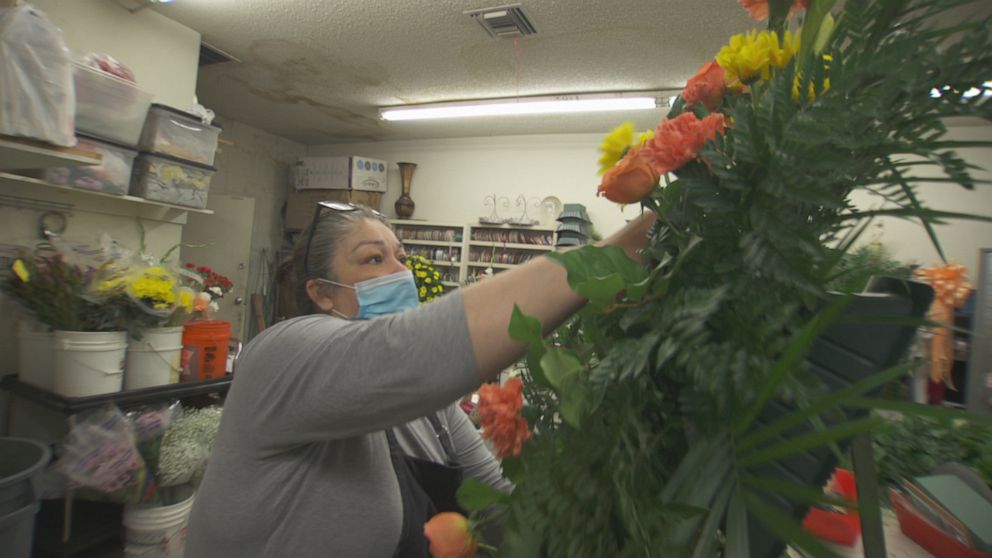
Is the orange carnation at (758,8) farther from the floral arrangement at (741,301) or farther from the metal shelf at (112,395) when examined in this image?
the metal shelf at (112,395)

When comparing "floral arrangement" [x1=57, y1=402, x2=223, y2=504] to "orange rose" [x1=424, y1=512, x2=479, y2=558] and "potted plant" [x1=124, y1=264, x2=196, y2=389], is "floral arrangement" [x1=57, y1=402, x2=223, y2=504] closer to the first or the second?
"potted plant" [x1=124, y1=264, x2=196, y2=389]

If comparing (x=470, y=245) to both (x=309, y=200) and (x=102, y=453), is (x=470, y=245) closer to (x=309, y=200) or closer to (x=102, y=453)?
(x=309, y=200)

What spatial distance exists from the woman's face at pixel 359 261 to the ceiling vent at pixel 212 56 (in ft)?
11.5

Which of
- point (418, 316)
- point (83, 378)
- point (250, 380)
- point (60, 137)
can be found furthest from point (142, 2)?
point (418, 316)

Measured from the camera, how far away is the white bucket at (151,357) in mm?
2174

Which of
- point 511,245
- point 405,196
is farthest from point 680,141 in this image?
point 405,196

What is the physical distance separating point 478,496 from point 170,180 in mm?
3508

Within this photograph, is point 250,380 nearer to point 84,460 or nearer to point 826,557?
point 826,557

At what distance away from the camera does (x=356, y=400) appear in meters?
0.63

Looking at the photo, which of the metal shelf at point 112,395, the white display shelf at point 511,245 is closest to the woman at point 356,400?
the metal shelf at point 112,395

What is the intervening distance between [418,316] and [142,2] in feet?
12.3

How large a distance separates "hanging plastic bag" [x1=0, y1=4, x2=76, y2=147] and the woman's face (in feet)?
4.61

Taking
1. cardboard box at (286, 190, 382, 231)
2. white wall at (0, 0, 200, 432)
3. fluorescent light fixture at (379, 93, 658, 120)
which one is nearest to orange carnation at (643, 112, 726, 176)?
white wall at (0, 0, 200, 432)

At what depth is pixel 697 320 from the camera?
0.29 m
